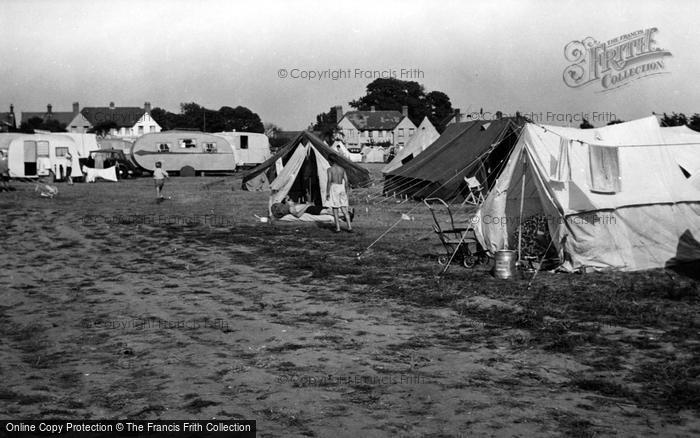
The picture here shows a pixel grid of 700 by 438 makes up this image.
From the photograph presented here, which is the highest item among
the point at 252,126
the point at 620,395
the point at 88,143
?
the point at 252,126

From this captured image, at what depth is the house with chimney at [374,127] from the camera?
3595 inches

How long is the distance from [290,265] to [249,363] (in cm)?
507

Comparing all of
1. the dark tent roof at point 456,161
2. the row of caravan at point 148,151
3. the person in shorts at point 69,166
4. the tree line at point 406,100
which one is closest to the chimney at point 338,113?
the tree line at point 406,100

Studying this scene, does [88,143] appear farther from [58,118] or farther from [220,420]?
[58,118]

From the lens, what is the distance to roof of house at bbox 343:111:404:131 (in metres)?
93.1

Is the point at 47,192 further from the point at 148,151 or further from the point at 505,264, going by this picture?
the point at 505,264

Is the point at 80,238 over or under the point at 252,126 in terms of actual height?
under

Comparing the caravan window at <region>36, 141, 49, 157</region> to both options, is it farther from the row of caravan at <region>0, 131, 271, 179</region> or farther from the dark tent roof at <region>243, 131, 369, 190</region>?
the dark tent roof at <region>243, 131, 369, 190</region>

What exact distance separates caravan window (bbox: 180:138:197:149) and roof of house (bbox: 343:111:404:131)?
5582cm

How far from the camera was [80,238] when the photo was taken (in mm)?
14375

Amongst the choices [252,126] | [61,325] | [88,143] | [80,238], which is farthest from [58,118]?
[61,325]

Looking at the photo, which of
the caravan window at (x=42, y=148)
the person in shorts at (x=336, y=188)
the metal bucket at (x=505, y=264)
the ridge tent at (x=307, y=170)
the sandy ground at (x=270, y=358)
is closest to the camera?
the sandy ground at (x=270, y=358)

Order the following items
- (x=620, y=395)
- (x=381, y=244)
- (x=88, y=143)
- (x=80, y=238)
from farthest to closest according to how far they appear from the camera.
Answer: (x=88, y=143) < (x=80, y=238) < (x=381, y=244) < (x=620, y=395)

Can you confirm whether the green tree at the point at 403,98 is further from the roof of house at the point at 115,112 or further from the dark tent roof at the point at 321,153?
the dark tent roof at the point at 321,153
